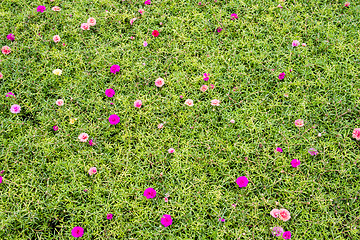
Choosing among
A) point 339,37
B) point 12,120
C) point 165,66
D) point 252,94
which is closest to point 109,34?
point 165,66

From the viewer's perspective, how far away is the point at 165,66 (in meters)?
2.67

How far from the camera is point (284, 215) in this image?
1940 mm

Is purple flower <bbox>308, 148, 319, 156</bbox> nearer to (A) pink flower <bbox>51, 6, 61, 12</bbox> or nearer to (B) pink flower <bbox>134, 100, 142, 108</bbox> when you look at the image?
(B) pink flower <bbox>134, 100, 142, 108</bbox>

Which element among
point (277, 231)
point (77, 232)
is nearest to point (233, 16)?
point (277, 231)

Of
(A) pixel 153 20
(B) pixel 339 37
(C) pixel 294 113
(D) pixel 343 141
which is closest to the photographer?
(D) pixel 343 141

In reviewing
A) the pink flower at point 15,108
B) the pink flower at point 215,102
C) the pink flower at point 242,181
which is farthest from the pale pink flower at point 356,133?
the pink flower at point 15,108

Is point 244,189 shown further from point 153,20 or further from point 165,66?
point 153,20

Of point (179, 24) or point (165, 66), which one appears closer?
point (165, 66)

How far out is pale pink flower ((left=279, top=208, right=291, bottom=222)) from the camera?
192cm

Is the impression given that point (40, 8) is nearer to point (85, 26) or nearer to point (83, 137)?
point (85, 26)

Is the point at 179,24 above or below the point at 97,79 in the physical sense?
above

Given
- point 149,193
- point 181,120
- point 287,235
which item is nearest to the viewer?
point 287,235

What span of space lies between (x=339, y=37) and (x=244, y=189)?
1.88 meters

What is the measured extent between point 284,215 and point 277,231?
4.8 inches
